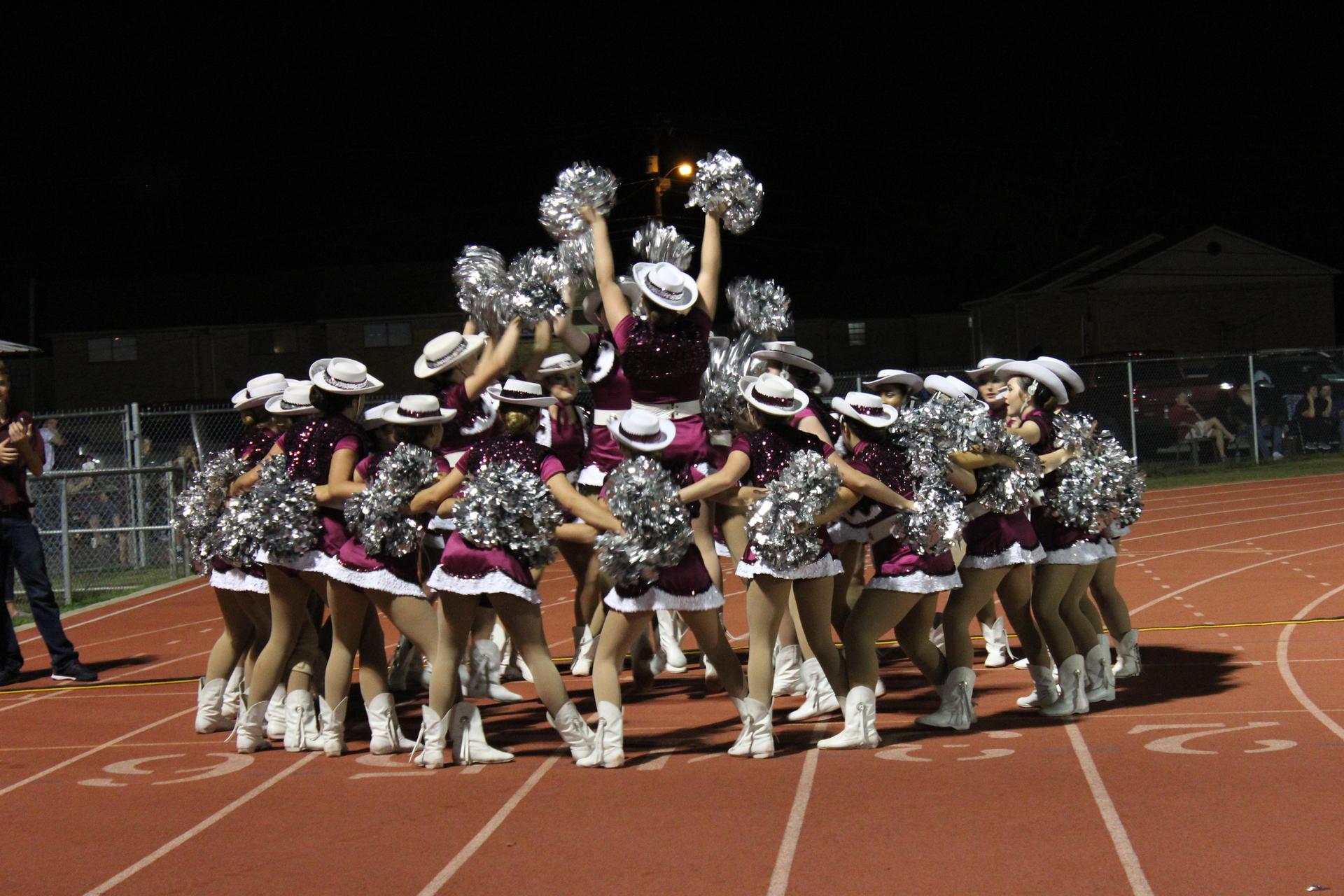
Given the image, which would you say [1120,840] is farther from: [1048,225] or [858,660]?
[1048,225]

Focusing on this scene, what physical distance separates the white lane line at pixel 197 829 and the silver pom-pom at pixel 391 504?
1.04 metres

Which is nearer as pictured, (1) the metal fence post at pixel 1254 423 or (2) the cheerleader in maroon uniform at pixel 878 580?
(2) the cheerleader in maroon uniform at pixel 878 580

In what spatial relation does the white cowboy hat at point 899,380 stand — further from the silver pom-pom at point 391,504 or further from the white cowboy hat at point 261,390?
the white cowboy hat at point 261,390

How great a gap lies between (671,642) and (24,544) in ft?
13.7

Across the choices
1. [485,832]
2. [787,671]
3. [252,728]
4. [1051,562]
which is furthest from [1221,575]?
[485,832]

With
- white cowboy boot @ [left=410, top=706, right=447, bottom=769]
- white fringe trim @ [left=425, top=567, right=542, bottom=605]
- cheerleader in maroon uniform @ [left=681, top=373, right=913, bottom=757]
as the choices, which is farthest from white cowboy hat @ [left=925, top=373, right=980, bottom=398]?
white cowboy boot @ [left=410, top=706, right=447, bottom=769]

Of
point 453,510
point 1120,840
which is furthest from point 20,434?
point 1120,840

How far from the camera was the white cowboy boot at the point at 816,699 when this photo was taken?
6996 millimetres

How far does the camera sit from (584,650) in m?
8.27

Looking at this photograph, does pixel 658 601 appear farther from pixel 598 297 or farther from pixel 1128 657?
pixel 1128 657

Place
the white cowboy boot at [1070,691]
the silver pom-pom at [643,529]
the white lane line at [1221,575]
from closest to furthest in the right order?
the silver pom-pom at [643,529] < the white cowboy boot at [1070,691] < the white lane line at [1221,575]

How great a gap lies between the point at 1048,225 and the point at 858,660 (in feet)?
176

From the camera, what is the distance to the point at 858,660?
6207 mm

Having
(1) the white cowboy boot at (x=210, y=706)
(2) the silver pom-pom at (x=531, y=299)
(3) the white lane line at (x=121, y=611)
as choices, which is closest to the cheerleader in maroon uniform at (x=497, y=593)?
(2) the silver pom-pom at (x=531, y=299)
